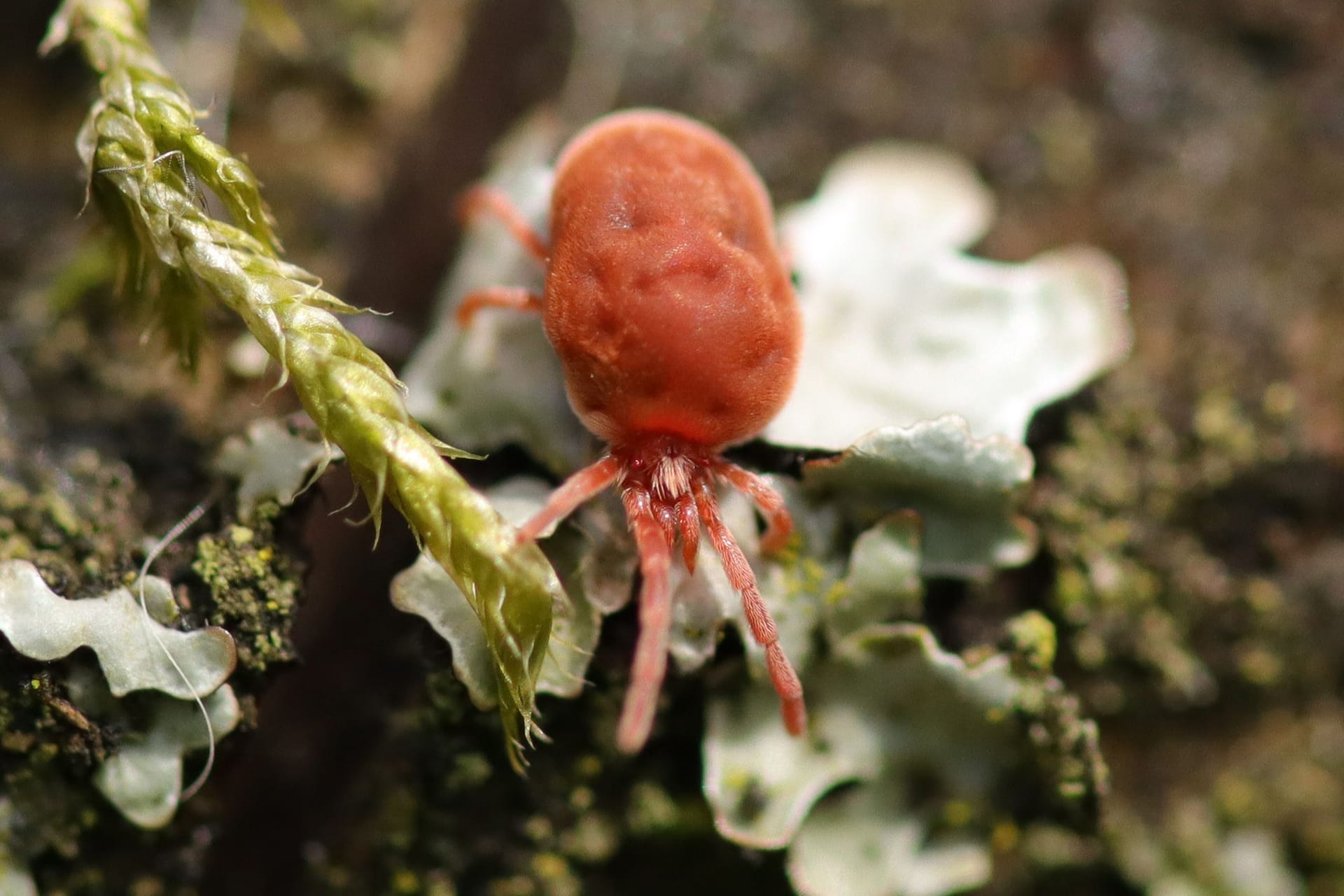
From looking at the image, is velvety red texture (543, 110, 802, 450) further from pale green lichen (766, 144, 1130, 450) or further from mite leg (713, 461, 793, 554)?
pale green lichen (766, 144, 1130, 450)

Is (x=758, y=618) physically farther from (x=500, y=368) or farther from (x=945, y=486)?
(x=500, y=368)

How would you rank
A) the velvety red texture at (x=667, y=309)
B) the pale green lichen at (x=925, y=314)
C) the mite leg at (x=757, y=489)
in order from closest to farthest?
1. the velvety red texture at (x=667, y=309)
2. the mite leg at (x=757, y=489)
3. the pale green lichen at (x=925, y=314)

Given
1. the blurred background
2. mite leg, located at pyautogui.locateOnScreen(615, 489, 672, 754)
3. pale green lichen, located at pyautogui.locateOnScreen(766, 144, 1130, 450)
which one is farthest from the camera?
pale green lichen, located at pyautogui.locateOnScreen(766, 144, 1130, 450)

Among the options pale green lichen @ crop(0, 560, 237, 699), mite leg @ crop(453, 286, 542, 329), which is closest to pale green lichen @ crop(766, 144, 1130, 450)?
mite leg @ crop(453, 286, 542, 329)

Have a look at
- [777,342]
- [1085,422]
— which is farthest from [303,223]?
[1085,422]

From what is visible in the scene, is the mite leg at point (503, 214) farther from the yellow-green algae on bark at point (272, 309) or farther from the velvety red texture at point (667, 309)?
the yellow-green algae on bark at point (272, 309)

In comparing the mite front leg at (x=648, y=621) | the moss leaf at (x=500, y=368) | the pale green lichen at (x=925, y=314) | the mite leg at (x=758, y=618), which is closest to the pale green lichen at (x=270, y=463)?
the moss leaf at (x=500, y=368)

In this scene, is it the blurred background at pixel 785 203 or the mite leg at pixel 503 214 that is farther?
the mite leg at pixel 503 214
